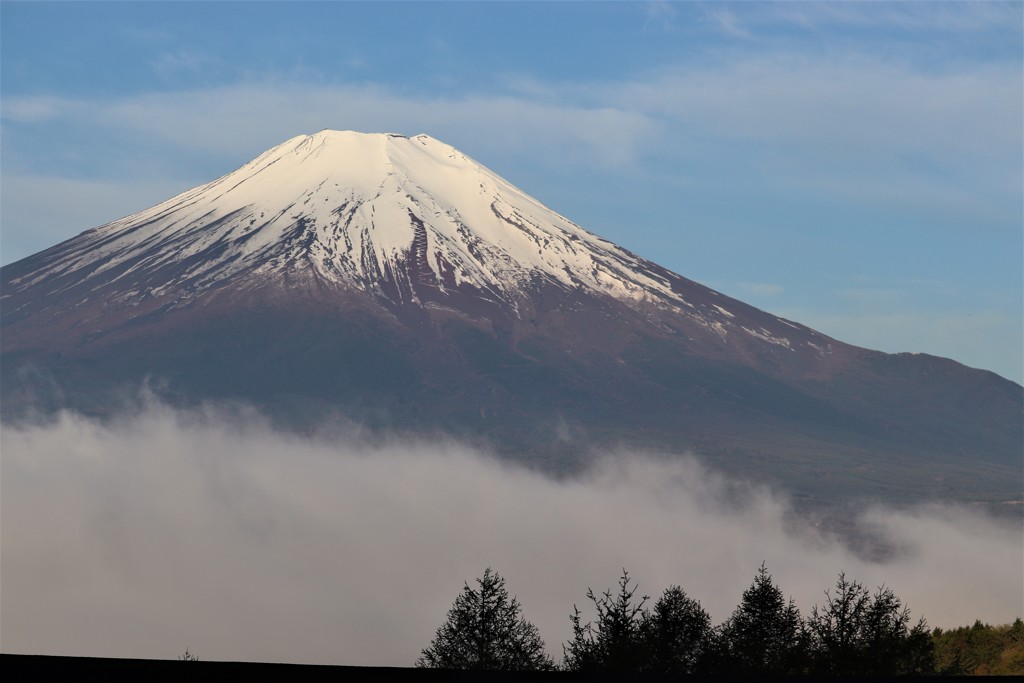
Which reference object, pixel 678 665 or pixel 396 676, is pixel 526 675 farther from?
pixel 678 665

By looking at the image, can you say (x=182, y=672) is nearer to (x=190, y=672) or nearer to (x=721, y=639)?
(x=190, y=672)

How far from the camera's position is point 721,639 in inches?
2258

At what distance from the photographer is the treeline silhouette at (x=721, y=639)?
4966cm

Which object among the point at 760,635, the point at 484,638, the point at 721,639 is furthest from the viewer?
the point at 484,638

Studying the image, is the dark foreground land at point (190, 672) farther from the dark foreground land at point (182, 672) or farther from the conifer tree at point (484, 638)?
the conifer tree at point (484, 638)

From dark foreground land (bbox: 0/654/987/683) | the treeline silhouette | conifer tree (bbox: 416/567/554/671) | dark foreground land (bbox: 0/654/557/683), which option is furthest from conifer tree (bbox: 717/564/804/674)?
dark foreground land (bbox: 0/654/557/683)

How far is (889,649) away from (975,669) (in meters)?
12.9

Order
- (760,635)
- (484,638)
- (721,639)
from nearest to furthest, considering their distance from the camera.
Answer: (760,635) → (721,639) → (484,638)

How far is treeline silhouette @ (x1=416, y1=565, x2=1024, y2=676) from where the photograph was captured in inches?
1955

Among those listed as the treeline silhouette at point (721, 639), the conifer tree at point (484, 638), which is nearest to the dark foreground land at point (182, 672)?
the treeline silhouette at point (721, 639)

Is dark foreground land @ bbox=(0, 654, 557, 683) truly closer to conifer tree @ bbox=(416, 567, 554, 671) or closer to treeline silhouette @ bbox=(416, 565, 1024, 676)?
treeline silhouette @ bbox=(416, 565, 1024, 676)

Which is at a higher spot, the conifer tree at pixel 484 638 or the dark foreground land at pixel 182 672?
the conifer tree at pixel 484 638

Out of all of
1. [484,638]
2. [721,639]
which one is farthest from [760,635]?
[484,638]

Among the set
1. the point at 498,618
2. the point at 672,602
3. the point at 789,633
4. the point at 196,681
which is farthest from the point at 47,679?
the point at 498,618
